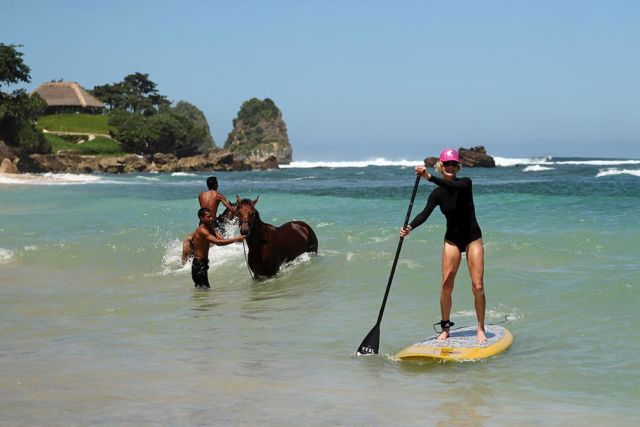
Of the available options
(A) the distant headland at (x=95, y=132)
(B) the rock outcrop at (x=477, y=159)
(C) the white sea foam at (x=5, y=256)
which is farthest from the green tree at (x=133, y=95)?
(C) the white sea foam at (x=5, y=256)

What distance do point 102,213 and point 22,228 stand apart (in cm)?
582

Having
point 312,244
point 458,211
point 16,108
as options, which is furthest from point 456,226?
point 16,108

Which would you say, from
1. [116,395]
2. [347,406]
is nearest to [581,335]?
[347,406]

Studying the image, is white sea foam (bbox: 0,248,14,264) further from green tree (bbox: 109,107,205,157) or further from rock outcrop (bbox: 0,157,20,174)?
green tree (bbox: 109,107,205,157)

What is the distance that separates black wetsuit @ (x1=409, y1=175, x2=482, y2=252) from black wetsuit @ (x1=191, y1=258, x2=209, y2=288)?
5435 mm

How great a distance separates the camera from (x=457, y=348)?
8.57 metres

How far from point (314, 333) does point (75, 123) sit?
321 ft

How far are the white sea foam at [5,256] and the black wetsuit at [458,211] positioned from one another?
38.2 ft

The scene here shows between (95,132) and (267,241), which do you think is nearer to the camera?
(267,241)

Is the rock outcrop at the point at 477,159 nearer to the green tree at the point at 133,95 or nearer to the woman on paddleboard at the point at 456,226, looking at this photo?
the green tree at the point at 133,95

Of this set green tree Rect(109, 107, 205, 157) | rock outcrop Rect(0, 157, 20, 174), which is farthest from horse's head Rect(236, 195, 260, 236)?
green tree Rect(109, 107, 205, 157)

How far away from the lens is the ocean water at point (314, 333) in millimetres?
6738

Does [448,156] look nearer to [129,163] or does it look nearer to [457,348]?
[457,348]

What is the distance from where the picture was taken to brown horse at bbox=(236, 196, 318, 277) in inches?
517
